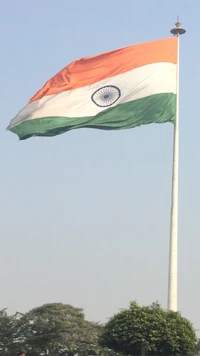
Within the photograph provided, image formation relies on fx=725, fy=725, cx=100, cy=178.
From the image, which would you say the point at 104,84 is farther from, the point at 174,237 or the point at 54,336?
the point at 54,336

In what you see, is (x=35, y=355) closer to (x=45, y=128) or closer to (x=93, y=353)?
(x=93, y=353)

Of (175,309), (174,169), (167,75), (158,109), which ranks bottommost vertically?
(175,309)

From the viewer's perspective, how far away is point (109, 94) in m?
22.1

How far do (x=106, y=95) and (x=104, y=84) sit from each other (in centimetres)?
51

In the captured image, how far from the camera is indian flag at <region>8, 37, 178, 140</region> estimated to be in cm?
2153

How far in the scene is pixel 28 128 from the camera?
21922 millimetres

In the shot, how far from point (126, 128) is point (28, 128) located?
3011 mm

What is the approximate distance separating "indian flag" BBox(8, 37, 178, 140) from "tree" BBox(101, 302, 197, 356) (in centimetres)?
566

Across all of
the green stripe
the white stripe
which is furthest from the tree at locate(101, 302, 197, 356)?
the white stripe

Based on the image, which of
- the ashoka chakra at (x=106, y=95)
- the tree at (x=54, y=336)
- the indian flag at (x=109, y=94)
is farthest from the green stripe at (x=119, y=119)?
the tree at (x=54, y=336)

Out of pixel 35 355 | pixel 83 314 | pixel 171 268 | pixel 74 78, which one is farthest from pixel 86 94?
pixel 83 314

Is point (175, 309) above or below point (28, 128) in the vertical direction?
below

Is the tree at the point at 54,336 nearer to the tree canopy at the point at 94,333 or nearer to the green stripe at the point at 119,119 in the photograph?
the tree canopy at the point at 94,333

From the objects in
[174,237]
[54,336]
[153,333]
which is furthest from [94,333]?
[174,237]
